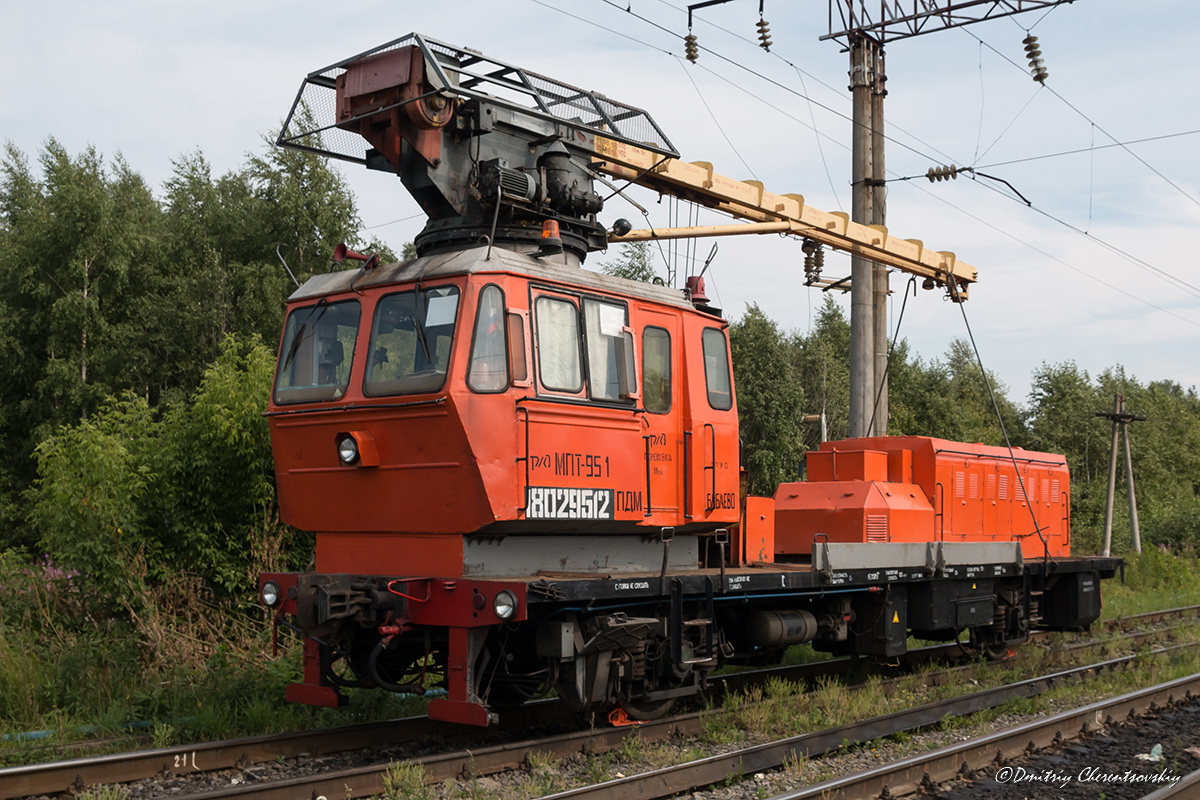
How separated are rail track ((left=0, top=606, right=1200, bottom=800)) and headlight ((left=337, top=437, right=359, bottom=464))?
2075mm

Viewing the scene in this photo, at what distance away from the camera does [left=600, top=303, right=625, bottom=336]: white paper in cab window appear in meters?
8.73

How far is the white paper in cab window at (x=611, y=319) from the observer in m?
8.73

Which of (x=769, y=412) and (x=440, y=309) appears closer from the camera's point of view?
(x=440, y=309)

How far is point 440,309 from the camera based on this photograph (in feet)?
26.6

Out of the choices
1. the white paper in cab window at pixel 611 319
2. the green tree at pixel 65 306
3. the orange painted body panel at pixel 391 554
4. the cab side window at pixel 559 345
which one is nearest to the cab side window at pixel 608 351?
the white paper in cab window at pixel 611 319

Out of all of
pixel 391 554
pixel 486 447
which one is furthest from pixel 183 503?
pixel 486 447

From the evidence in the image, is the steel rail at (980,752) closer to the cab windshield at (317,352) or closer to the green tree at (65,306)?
the cab windshield at (317,352)

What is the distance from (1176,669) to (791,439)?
2755cm

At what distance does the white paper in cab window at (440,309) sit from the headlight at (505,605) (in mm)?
2028

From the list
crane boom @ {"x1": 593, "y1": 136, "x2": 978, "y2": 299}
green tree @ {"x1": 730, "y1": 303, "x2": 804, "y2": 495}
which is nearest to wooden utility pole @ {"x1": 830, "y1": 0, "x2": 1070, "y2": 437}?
crane boom @ {"x1": 593, "y1": 136, "x2": 978, "y2": 299}

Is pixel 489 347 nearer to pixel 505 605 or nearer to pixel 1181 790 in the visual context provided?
pixel 505 605

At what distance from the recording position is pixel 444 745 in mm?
8562

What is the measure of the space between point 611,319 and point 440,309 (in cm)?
146

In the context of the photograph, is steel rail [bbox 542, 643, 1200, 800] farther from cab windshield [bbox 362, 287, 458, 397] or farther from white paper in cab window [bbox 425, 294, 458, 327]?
white paper in cab window [bbox 425, 294, 458, 327]
